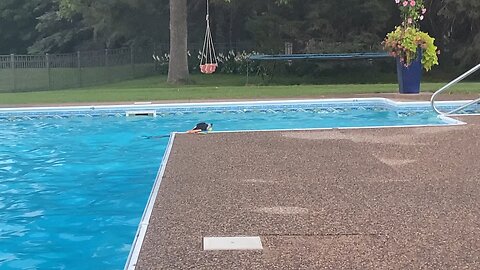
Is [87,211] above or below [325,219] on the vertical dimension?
below

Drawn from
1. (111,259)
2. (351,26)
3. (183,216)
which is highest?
(351,26)

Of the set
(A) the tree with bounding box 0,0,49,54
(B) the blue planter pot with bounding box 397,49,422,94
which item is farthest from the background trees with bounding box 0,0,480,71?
(A) the tree with bounding box 0,0,49,54

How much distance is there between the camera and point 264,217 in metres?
4.31

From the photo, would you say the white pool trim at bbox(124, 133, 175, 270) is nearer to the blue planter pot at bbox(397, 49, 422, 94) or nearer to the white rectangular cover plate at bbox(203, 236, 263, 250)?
the white rectangular cover plate at bbox(203, 236, 263, 250)

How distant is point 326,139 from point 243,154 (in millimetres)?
1418

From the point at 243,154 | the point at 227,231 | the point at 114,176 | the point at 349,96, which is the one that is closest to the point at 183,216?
the point at 227,231

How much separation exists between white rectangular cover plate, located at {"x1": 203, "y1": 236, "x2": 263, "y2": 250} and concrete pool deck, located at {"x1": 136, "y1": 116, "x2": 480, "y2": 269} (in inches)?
2.1

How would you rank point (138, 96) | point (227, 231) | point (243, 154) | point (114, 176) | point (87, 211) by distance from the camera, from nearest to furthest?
point (227, 231)
point (87, 211)
point (243, 154)
point (114, 176)
point (138, 96)

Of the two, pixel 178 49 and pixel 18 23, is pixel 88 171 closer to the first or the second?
pixel 178 49

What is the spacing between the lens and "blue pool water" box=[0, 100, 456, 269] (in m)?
5.01

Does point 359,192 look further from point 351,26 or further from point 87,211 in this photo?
point 351,26

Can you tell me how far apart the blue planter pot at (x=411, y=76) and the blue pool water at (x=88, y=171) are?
4.97ft

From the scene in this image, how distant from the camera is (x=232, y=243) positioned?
3.71 meters

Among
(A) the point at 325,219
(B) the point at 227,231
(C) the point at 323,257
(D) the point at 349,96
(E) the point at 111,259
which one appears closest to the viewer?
(C) the point at 323,257
